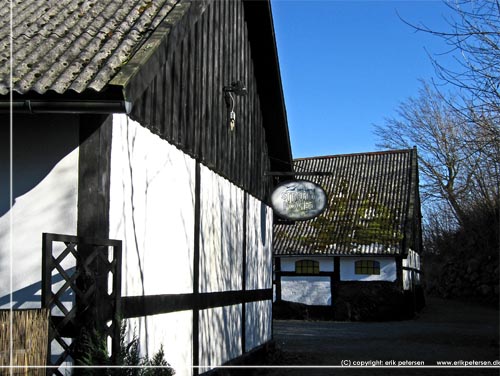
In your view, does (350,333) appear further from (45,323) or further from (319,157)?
(45,323)

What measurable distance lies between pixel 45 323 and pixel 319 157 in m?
28.8

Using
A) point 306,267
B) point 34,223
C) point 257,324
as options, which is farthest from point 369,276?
point 34,223

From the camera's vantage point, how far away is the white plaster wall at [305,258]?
2652 cm

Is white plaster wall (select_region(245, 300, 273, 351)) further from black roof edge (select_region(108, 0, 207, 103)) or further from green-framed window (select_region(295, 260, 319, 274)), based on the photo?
green-framed window (select_region(295, 260, 319, 274))

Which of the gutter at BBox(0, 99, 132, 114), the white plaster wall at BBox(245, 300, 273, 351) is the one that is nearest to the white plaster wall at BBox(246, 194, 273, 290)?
the white plaster wall at BBox(245, 300, 273, 351)

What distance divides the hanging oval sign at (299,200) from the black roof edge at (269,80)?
217 centimetres

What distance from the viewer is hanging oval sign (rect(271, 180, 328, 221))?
12117 mm

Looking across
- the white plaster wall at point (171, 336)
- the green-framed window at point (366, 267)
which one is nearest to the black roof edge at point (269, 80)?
the white plaster wall at point (171, 336)

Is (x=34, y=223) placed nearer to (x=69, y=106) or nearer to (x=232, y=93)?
(x=69, y=106)

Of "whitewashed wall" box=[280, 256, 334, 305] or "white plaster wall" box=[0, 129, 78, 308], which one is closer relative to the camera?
"white plaster wall" box=[0, 129, 78, 308]

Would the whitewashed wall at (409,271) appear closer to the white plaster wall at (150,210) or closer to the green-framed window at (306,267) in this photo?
the green-framed window at (306,267)

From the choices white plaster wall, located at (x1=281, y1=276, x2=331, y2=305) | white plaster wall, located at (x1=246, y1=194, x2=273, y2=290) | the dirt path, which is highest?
white plaster wall, located at (x1=246, y1=194, x2=273, y2=290)

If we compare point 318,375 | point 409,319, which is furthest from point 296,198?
point 409,319

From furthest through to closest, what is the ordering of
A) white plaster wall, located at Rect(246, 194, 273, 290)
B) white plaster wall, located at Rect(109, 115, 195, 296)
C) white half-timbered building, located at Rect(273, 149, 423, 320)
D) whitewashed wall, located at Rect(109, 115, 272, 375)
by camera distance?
white half-timbered building, located at Rect(273, 149, 423, 320), white plaster wall, located at Rect(246, 194, 273, 290), whitewashed wall, located at Rect(109, 115, 272, 375), white plaster wall, located at Rect(109, 115, 195, 296)
